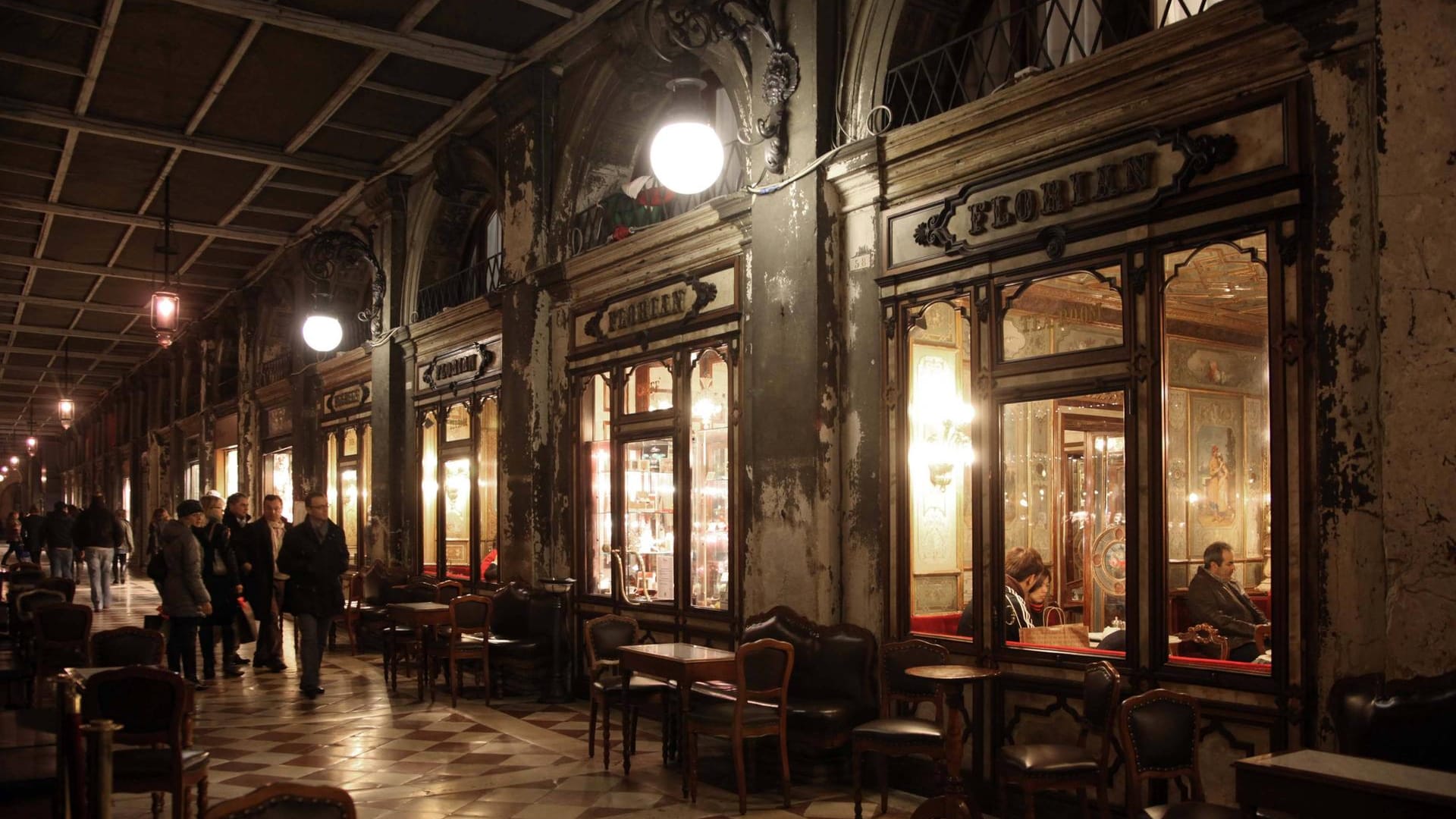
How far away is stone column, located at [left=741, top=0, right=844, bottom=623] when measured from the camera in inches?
283

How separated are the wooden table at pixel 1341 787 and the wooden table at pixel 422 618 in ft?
22.4

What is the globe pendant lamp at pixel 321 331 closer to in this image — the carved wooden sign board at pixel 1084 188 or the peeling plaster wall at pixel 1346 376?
the carved wooden sign board at pixel 1084 188

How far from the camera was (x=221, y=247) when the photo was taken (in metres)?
17.3

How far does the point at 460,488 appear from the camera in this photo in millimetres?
12625

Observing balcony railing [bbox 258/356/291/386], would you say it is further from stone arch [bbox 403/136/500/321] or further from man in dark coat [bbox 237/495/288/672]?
man in dark coat [bbox 237/495/288/672]

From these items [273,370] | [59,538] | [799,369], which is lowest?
[59,538]

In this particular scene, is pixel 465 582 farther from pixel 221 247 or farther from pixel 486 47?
pixel 221 247

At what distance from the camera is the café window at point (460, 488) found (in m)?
12.1

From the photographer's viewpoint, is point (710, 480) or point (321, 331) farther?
point (321, 331)

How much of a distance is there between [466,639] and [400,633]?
967mm

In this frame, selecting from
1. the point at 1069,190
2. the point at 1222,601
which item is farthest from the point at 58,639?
the point at 1222,601

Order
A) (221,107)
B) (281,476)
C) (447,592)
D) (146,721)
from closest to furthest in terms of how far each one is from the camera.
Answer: (146,721) → (447,592) → (221,107) → (281,476)

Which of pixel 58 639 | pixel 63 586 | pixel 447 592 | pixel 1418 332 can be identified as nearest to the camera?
pixel 1418 332

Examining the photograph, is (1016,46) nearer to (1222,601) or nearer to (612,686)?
(1222,601)
